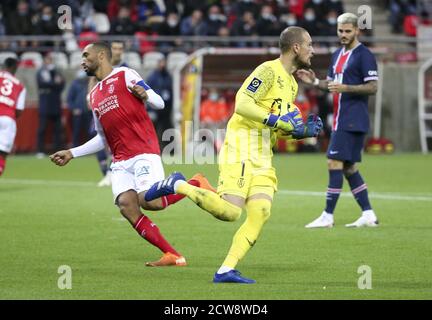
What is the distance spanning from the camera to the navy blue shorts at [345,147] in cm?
1292

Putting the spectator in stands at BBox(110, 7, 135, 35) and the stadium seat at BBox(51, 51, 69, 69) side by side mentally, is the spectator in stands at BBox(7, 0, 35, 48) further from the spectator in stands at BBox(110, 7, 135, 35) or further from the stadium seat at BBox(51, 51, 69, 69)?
the spectator in stands at BBox(110, 7, 135, 35)

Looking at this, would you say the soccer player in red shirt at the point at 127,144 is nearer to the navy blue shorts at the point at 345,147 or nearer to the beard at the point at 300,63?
the beard at the point at 300,63

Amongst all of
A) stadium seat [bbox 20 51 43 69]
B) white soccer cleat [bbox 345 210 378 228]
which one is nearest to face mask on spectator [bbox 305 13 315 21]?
stadium seat [bbox 20 51 43 69]

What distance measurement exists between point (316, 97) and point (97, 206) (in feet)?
46.5

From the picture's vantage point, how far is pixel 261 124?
29.9ft

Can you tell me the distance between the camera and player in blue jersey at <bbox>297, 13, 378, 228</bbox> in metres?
12.8

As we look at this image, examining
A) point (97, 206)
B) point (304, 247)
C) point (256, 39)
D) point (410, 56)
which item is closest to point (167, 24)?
point (256, 39)

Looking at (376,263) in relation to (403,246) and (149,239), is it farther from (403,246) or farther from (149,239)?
(149,239)

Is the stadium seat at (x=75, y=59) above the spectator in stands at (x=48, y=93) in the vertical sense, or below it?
above

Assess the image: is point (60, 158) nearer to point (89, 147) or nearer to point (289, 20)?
point (89, 147)

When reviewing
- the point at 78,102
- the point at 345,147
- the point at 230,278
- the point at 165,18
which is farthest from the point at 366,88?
the point at 165,18

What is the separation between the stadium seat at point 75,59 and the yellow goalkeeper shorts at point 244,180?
19129 millimetres

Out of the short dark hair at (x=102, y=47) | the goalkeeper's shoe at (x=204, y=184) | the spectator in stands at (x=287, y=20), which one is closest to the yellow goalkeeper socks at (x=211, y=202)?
the goalkeeper's shoe at (x=204, y=184)

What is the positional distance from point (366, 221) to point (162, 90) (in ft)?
47.6
